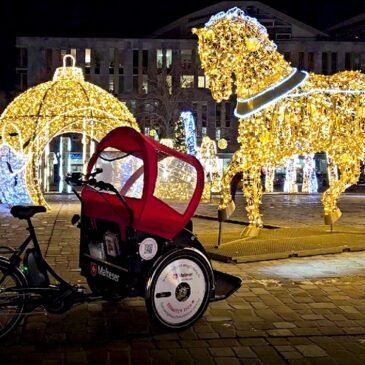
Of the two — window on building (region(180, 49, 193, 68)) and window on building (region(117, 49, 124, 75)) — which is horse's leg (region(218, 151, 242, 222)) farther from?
window on building (region(117, 49, 124, 75))

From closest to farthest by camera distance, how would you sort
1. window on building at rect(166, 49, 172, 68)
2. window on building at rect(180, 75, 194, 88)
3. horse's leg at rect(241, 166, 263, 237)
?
horse's leg at rect(241, 166, 263, 237) < window on building at rect(180, 75, 194, 88) < window on building at rect(166, 49, 172, 68)

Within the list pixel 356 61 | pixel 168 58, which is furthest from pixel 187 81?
pixel 356 61

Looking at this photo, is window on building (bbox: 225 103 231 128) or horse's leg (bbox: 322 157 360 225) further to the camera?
window on building (bbox: 225 103 231 128)

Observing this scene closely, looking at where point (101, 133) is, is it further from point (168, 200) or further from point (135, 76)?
point (135, 76)

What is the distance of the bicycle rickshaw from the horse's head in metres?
4.90

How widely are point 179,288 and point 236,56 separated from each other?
6.24 meters

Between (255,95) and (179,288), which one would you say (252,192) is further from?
(179,288)

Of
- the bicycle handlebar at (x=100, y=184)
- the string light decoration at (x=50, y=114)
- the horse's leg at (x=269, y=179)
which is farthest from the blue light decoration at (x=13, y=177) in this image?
the horse's leg at (x=269, y=179)

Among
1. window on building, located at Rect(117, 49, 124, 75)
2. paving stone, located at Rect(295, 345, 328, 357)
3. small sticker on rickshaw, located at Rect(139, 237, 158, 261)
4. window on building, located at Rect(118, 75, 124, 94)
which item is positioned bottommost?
paving stone, located at Rect(295, 345, 328, 357)

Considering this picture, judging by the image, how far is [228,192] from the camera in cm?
1152

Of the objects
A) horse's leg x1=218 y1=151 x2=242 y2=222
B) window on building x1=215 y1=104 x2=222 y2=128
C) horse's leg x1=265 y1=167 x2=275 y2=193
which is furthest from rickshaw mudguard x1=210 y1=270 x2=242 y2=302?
window on building x1=215 y1=104 x2=222 y2=128

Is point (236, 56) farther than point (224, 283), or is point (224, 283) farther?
point (236, 56)

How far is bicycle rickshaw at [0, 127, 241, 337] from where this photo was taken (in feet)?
19.1

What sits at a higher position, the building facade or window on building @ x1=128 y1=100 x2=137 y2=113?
the building facade
